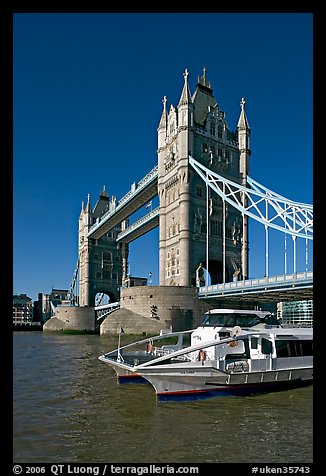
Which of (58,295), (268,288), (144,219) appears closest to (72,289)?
(58,295)

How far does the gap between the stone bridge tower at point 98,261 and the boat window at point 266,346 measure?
89.8 meters

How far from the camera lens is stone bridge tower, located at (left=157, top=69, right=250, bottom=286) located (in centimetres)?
5862

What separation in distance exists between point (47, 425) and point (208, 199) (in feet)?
165

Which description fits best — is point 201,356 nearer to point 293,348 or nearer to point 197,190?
point 293,348

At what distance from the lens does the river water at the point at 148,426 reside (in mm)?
10484

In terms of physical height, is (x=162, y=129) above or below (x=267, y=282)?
above

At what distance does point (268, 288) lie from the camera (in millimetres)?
46594

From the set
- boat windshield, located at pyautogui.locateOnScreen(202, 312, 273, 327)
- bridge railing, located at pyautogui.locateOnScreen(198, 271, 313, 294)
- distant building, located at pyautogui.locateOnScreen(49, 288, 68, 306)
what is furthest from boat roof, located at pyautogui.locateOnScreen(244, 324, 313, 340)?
distant building, located at pyautogui.locateOnScreen(49, 288, 68, 306)

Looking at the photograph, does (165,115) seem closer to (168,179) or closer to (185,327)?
(168,179)

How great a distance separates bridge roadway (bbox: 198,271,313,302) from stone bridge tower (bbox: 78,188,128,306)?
193 feet

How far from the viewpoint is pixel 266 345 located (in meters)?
19.5

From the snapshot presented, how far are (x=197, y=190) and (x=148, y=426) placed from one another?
4950 centimetres

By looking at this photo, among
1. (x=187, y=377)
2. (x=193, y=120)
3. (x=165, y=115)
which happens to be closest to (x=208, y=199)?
(x=193, y=120)

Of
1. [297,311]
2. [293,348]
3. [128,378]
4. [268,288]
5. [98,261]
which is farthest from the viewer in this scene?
[297,311]
